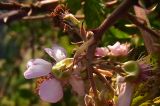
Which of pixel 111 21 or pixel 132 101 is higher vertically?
pixel 111 21

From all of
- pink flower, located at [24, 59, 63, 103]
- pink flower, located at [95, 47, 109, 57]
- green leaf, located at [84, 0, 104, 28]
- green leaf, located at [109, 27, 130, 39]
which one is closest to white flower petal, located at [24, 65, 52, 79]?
A: pink flower, located at [24, 59, 63, 103]

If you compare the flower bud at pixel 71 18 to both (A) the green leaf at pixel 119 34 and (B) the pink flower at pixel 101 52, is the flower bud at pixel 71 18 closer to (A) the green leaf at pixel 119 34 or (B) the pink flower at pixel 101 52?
(B) the pink flower at pixel 101 52

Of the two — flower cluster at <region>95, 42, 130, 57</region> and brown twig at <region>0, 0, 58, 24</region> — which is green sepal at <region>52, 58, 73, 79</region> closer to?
flower cluster at <region>95, 42, 130, 57</region>

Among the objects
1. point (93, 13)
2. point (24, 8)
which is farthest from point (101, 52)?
point (24, 8)

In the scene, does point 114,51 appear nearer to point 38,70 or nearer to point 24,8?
point 38,70

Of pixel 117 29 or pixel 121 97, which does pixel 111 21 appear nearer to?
pixel 121 97

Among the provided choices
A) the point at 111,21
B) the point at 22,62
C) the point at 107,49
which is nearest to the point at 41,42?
the point at 22,62

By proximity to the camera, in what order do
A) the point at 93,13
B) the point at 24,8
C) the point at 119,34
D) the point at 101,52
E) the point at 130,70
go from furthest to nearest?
1. the point at 24,8
2. the point at 119,34
3. the point at 93,13
4. the point at 101,52
5. the point at 130,70
